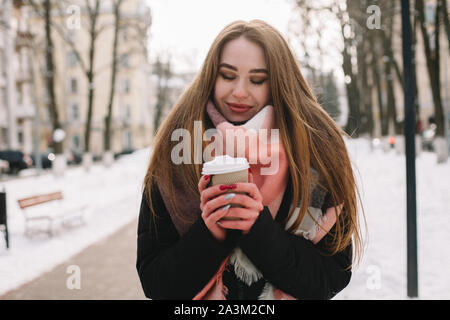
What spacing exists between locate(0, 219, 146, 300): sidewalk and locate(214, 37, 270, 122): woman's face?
Answer: 267 cm

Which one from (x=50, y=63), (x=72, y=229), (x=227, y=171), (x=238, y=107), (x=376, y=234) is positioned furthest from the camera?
(x=50, y=63)

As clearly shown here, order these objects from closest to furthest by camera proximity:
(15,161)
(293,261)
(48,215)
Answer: (293,261) → (48,215) → (15,161)

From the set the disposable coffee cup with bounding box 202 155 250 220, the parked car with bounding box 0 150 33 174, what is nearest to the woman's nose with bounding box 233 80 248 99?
the disposable coffee cup with bounding box 202 155 250 220

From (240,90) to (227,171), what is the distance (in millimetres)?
342

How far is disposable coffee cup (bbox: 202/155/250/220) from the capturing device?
3.23ft

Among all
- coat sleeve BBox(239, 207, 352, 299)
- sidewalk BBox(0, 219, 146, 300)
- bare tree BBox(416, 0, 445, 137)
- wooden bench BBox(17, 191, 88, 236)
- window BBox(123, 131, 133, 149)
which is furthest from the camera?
window BBox(123, 131, 133, 149)

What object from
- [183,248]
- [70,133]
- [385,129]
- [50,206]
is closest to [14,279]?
[183,248]

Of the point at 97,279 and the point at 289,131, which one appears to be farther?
the point at 97,279

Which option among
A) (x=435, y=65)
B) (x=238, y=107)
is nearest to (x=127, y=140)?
(x=435, y=65)

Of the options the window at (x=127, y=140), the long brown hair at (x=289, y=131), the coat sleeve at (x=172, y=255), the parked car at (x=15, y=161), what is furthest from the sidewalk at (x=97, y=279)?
the window at (x=127, y=140)

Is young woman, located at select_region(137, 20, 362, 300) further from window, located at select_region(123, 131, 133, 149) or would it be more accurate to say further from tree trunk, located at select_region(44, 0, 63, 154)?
window, located at select_region(123, 131, 133, 149)

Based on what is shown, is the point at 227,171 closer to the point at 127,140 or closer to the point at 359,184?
the point at 359,184

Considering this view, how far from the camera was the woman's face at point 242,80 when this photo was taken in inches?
48.4

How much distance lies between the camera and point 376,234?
6.23 m
